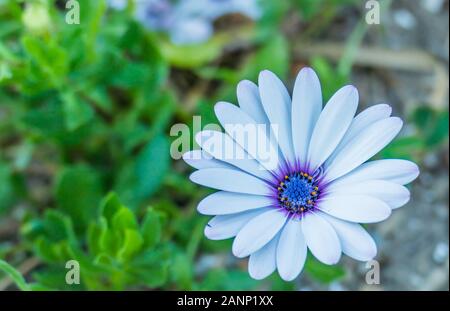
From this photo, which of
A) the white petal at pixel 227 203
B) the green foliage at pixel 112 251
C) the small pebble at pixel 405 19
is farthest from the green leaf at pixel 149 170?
the small pebble at pixel 405 19

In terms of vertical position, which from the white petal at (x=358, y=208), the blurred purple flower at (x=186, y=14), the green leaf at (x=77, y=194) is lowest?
the white petal at (x=358, y=208)

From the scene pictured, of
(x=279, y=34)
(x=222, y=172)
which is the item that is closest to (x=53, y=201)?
(x=279, y=34)

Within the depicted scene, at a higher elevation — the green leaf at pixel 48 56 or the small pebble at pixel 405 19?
the small pebble at pixel 405 19

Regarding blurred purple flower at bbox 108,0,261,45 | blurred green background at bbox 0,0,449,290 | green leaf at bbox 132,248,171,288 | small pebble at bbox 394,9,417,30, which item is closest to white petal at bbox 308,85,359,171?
blurred green background at bbox 0,0,449,290

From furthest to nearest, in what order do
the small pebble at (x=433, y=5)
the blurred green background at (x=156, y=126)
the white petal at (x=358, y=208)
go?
the small pebble at (x=433, y=5)
the blurred green background at (x=156, y=126)
the white petal at (x=358, y=208)

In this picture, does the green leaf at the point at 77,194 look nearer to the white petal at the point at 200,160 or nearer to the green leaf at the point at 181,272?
the green leaf at the point at 181,272

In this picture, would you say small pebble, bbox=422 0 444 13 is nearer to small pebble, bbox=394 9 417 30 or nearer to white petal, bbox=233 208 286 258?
small pebble, bbox=394 9 417 30
